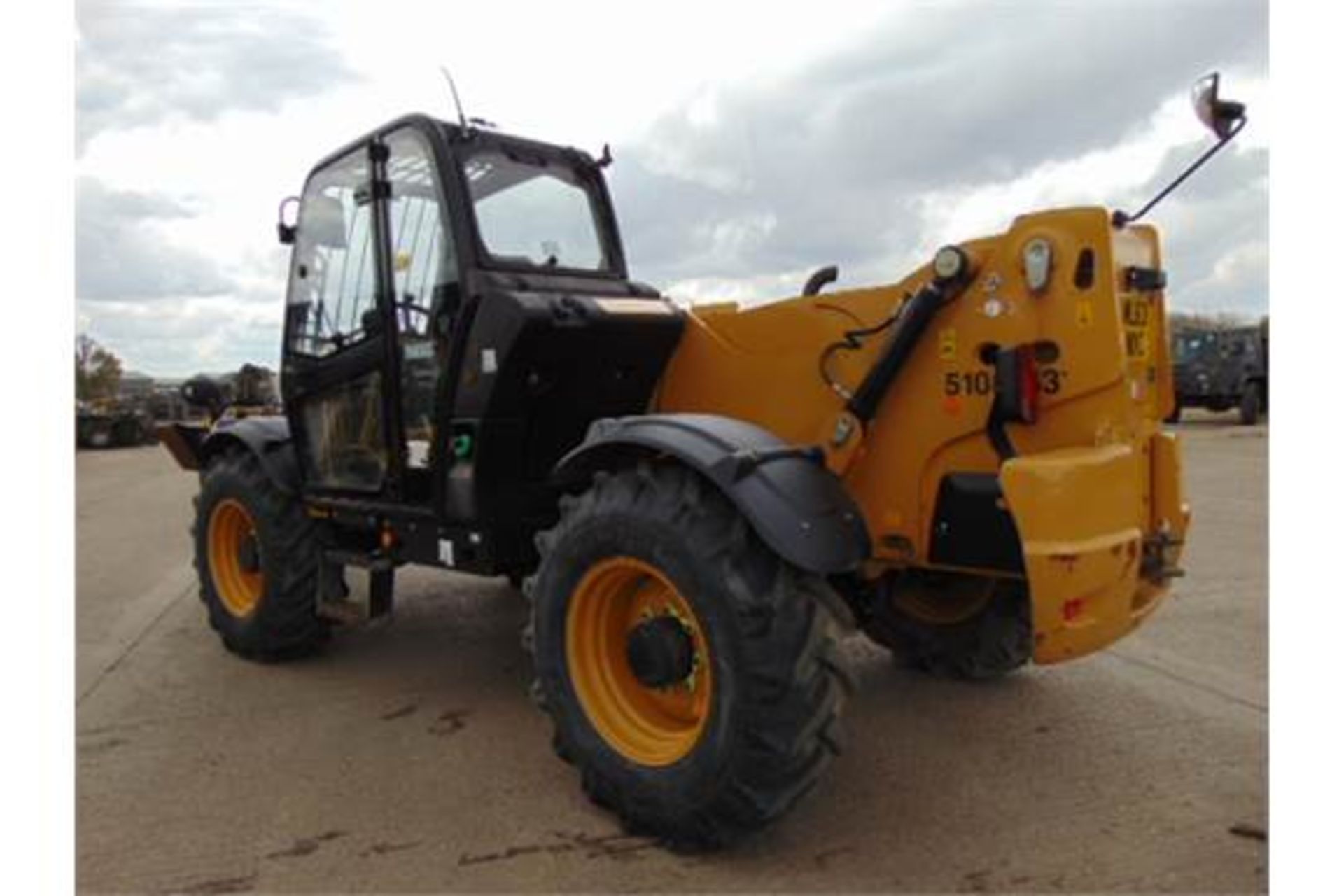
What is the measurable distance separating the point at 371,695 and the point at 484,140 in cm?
261

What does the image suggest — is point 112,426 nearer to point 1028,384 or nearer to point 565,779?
point 565,779

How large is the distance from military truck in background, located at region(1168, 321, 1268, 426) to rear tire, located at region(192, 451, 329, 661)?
→ 22615 millimetres

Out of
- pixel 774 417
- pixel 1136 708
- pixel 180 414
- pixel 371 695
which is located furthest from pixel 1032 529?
pixel 180 414

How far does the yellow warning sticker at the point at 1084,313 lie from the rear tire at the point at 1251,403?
78.0ft

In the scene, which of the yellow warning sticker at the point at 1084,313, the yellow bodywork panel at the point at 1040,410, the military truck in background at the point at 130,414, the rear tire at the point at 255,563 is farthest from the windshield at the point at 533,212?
the military truck in background at the point at 130,414

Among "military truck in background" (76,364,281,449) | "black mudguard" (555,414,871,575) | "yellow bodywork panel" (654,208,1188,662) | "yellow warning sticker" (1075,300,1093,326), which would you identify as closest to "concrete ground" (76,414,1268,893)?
"yellow bodywork panel" (654,208,1188,662)

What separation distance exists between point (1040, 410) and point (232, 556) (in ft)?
15.1

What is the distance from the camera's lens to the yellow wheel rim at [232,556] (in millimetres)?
5914

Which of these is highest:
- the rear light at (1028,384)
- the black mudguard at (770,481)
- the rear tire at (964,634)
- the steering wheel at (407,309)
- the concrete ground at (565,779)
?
the steering wheel at (407,309)

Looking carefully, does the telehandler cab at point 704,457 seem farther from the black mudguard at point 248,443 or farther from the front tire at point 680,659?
the black mudguard at point 248,443

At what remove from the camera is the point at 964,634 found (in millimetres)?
4824

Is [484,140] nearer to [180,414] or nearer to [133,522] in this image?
[133,522]

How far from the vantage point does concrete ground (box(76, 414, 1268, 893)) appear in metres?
3.28

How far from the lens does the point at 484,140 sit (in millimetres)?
4836
